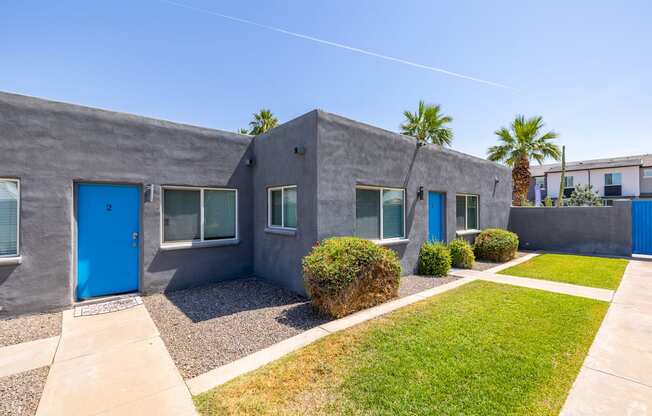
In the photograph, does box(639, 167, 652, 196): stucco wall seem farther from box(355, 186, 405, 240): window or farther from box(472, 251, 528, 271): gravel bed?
box(355, 186, 405, 240): window

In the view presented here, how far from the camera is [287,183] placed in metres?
7.01

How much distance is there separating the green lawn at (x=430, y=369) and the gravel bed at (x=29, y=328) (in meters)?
3.85

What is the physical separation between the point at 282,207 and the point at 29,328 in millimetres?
5304

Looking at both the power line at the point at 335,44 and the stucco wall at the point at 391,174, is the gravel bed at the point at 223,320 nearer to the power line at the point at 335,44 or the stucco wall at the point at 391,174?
the stucco wall at the point at 391,174

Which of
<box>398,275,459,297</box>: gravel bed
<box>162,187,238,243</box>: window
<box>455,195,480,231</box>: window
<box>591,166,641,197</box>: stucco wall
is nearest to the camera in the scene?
<box>398,275,459,297</box>: gravel bed

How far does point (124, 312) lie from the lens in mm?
5559

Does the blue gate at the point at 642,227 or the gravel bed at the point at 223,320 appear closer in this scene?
the gravel bed at the point at 223,320

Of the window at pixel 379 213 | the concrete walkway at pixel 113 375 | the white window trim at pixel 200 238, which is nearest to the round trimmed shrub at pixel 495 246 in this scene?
the window at pixel 379 213

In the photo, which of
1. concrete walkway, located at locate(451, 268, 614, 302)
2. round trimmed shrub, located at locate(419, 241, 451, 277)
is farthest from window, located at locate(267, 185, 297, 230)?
concrete walkway, located at locate(451, 268, 614, 302)

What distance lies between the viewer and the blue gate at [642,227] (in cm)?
1188

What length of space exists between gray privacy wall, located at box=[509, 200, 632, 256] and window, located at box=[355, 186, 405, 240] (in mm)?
9721

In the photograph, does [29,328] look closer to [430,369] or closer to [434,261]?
[430,369]

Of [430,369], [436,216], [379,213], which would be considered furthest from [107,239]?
[436,216]

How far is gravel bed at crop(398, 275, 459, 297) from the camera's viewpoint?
22.5 ft
